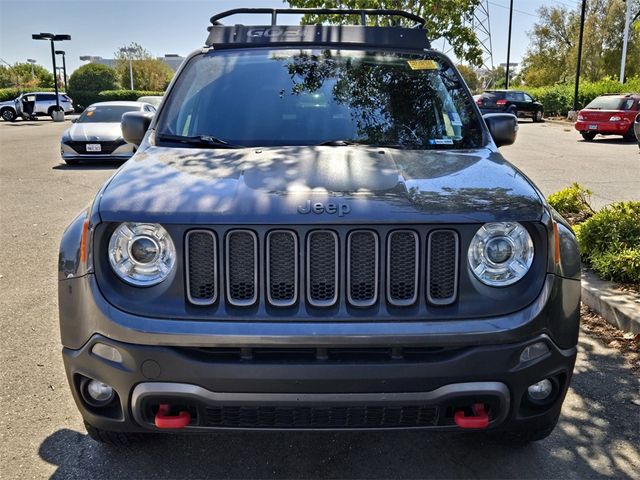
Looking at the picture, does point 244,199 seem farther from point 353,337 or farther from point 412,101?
point 412,101

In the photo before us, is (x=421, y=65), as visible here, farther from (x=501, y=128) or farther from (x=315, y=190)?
(x=315, y=190)

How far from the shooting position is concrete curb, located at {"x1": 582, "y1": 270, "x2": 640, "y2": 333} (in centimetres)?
478

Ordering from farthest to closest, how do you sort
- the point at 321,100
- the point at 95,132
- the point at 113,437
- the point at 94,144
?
the point at 95,132 < the point at 94,144 < the point at 321,100 < the point at 113,437

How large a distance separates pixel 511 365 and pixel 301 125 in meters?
1.80

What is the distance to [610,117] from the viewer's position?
2225 cm

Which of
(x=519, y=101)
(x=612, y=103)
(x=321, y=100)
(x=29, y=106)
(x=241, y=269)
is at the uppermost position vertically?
(x=321, y=100)

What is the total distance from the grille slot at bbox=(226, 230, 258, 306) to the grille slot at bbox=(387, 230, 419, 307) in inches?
20.0

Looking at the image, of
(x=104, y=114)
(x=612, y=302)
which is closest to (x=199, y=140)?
(x=612, y=302)

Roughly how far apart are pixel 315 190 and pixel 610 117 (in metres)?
22.1

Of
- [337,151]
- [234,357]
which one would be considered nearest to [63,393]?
[234,357]

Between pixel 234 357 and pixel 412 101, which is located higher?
pixel 412 101

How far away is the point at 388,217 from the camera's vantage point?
2.51 meters

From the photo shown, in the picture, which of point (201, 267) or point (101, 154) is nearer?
point (201, 267)

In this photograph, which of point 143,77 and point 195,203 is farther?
point 143,77
